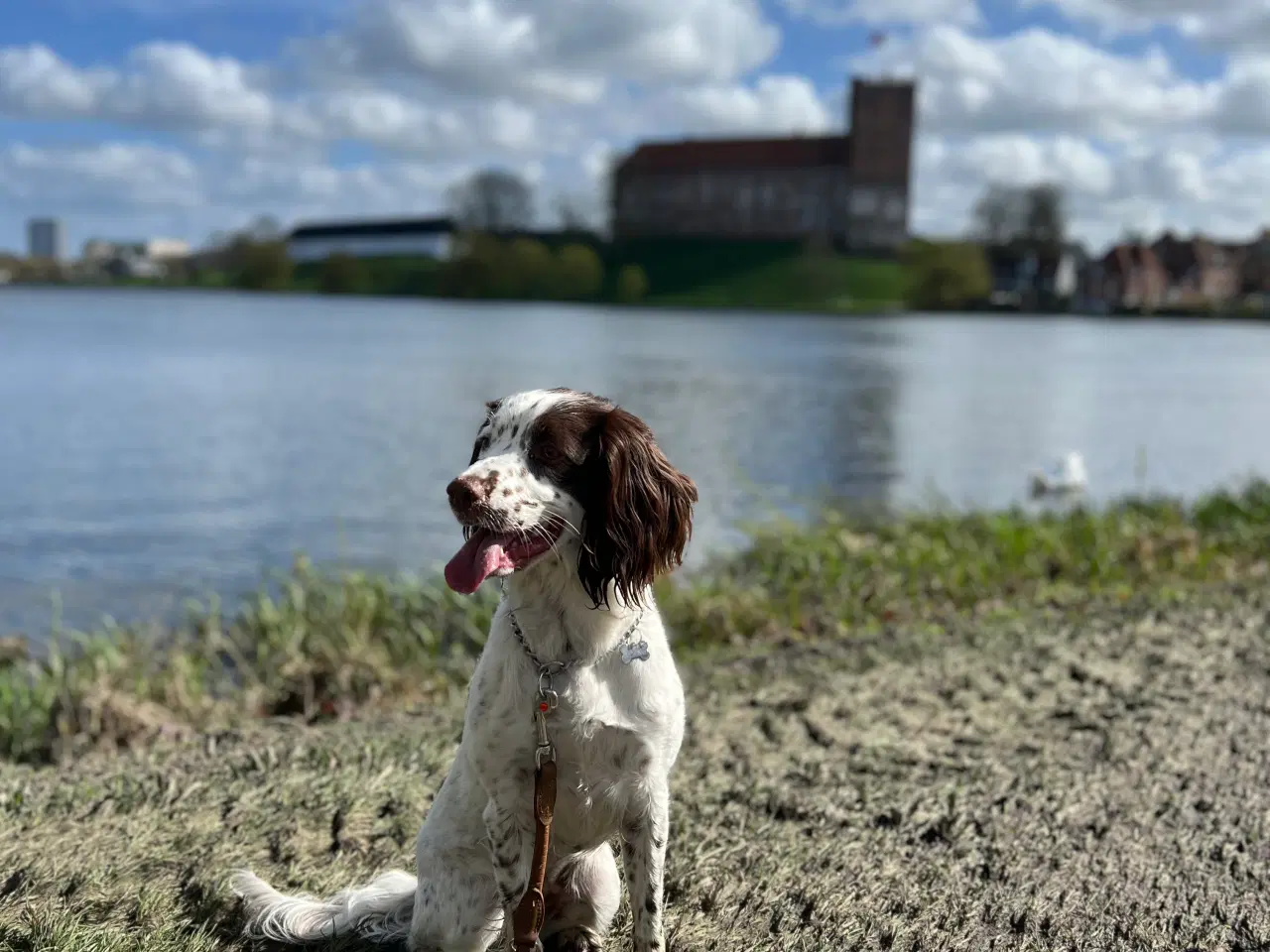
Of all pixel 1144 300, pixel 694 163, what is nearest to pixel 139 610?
pixel 1144 300

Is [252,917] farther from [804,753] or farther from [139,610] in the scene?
[139,610]

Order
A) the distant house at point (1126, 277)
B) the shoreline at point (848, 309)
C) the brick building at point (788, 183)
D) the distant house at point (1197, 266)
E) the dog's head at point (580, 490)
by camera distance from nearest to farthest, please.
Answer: the dog's head at point (580, 490) < the shoreline at point (848, 309) < the distant house at point (1126, 277) < the distant house at point (1197, 266) < the brick building at point (788, 183)

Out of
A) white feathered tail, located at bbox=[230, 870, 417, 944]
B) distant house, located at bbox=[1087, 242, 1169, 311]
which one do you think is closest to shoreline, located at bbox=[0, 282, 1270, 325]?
distant house, located at bbox=[1087, 242, 1169, 311]

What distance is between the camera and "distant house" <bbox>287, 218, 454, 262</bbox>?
138 metres

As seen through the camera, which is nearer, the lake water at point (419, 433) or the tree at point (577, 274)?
the lake water at point (419, 433)

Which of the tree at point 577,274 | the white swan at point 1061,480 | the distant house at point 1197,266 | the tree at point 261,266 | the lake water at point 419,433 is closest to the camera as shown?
the lake water at point 419,433

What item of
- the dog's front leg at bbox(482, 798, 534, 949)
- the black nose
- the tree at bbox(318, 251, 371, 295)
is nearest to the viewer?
the black nose

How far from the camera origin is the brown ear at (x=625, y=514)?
9.22 ft

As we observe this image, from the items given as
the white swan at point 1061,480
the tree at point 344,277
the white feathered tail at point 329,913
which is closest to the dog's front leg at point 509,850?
the white feathered tail at point 329,913

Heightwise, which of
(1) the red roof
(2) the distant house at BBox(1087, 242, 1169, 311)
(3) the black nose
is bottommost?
(3) the black nose

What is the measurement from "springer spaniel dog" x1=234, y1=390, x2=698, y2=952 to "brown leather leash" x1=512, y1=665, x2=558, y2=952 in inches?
0.5

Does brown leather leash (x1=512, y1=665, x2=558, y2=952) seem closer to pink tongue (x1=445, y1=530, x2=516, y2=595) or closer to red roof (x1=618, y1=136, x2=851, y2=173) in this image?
pink tongue (x1=445, y1=530, x2=516, y2=595)

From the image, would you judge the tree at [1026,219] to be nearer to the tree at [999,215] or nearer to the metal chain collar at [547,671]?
the tree at [999,215]

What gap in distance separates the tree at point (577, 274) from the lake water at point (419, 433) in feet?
177
